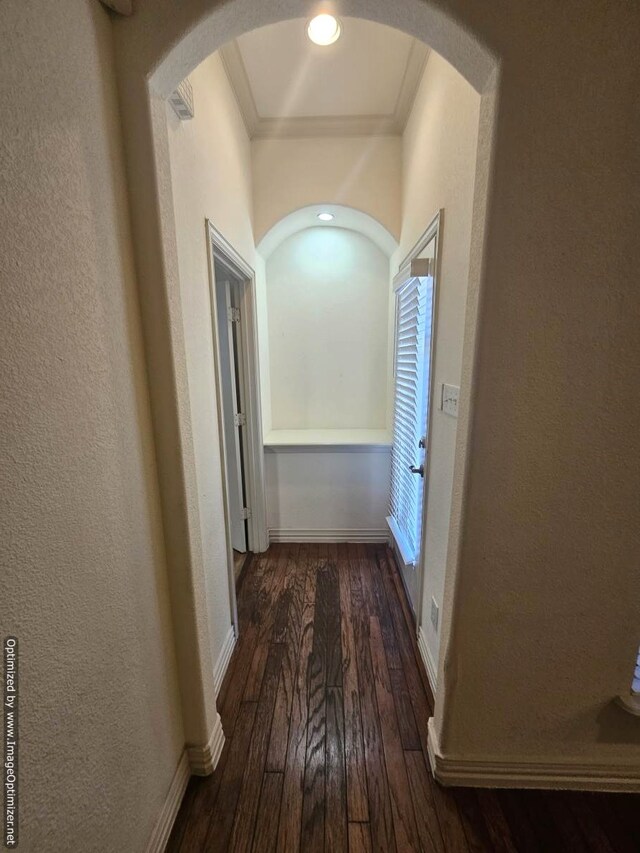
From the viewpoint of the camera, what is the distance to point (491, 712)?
1.13 m

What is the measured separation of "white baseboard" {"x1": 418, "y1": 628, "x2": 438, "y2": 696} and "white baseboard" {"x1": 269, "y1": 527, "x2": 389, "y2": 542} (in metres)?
1.00

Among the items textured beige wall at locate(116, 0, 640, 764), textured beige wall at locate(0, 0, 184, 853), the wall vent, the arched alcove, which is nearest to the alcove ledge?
the arched alcove

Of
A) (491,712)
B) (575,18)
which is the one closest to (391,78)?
(575,18)

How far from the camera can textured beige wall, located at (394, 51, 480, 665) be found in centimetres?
117

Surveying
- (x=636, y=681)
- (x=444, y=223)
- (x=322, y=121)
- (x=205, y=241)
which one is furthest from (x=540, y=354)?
(x=322, y=121)

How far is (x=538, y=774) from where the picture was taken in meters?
→ 1.16

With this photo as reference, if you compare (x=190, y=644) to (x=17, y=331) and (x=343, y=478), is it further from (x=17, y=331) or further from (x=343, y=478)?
(x=343, y=478)

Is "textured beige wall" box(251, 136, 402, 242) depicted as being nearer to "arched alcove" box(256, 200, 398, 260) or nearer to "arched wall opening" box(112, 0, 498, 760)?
"arched alcove" box(256, 200, 398, 260)

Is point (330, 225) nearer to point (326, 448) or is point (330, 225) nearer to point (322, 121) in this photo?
point (322, 121)

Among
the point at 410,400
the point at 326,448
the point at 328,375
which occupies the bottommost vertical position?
the point at 326,448

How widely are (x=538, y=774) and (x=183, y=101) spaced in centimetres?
251

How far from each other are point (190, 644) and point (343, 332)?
2.30 meters

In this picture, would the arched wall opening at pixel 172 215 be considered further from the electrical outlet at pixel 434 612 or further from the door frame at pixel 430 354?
the door frame at pixel 430 354

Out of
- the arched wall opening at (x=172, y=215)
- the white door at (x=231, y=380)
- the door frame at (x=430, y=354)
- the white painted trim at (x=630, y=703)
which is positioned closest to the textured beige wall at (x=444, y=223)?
the door frame at (x=430, y=354)
